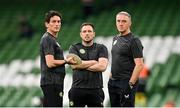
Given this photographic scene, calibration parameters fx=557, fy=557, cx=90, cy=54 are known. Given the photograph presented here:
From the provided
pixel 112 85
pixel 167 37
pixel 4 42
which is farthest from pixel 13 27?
pixel 112 85

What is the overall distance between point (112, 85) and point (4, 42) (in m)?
13.4

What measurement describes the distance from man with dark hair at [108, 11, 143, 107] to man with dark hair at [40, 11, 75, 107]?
2.33 ft

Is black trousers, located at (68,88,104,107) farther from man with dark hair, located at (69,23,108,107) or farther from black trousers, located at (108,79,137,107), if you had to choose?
black trousers, located at (108,79,137,107)

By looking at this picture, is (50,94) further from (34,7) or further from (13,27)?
(34,7)

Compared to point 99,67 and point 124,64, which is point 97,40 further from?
point 99,67

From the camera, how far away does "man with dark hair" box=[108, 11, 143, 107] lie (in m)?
7.32

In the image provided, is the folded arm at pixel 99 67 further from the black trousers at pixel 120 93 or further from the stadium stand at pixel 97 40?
the stadium stand at pixel 97 40

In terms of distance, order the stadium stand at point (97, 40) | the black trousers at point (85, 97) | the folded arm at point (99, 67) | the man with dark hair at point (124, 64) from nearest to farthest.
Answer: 1. the folded arm at point (99, 67)
2. the black trousers at point (85, 97)
3. the man with dark hair at point (124, 64)
4. the stadium stand at point (97, 40)

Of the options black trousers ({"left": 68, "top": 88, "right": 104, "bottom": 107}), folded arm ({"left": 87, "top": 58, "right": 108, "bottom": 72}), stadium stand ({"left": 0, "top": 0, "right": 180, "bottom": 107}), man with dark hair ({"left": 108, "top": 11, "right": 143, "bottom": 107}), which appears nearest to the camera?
folded arm ({"left": 87, "top": 58, "right": 108, "bottom": 72})

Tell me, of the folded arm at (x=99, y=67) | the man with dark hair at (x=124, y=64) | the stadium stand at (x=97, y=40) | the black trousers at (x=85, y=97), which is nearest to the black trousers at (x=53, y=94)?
the black trousers at (x=85, y=97)

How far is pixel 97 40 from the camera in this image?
18.1 meters

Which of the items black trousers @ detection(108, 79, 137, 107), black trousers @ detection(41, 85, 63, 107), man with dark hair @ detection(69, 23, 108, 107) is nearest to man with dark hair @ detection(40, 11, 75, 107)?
black trousers @ detection(41, 85, 63, 107)

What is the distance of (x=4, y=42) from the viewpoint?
2038cm

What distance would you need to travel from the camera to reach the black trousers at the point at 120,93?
7418mm
